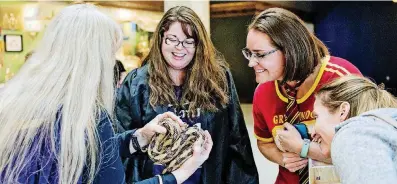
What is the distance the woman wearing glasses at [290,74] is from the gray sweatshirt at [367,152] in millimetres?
829

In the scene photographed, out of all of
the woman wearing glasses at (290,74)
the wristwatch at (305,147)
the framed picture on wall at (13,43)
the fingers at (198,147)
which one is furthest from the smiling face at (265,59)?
the framed picture on wall at (13,43)

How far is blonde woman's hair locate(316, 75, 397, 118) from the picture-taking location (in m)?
1.78

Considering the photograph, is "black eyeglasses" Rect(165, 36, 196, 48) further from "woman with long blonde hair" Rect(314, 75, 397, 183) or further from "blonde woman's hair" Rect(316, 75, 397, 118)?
"woman with long blonde hair" Rect(314, 75, 397, 183)

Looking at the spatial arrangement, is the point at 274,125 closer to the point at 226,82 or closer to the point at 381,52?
the point at 226,82

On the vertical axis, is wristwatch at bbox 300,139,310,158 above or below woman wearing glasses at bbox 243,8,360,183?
below

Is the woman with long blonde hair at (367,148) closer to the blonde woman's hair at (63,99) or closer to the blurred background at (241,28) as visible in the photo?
the blonde woman's hair at (63,99)

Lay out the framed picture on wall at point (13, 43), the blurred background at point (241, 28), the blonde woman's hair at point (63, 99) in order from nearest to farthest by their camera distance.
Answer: the blonde woman's hair at point (63, 99)
the framed picture on wall at point (13, 43)
the blurred background at point (241, 28)

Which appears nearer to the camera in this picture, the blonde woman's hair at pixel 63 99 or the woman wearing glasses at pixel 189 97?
the blonde woman's hair at pixel 63 99

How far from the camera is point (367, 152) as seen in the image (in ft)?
4.64

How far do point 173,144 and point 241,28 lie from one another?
8.13 metres

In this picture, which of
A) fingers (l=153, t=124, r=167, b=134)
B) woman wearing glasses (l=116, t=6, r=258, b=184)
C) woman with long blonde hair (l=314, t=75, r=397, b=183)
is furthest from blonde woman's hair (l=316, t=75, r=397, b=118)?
woman wearing glasses (l=116, t=6, r=258, b=184)

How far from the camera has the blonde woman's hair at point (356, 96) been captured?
1781mm

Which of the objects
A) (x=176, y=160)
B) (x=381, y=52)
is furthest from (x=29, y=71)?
(x=381, y=52)

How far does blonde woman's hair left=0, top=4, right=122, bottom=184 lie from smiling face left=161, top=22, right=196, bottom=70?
31.1 inches
